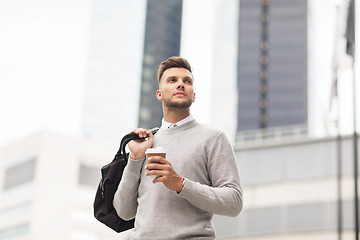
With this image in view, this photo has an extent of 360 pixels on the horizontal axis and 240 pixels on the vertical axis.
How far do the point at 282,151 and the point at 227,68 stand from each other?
9132cm

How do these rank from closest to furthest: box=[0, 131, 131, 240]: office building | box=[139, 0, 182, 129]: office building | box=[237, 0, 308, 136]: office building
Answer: box=[0, 131, 131, 240]: office building, box=[237, 0, 308, 136]: office building, box=[139, 0, 182, 129]: office building

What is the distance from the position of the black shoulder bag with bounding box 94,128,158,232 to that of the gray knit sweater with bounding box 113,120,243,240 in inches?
2.8

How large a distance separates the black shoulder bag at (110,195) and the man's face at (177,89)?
0.76 feet

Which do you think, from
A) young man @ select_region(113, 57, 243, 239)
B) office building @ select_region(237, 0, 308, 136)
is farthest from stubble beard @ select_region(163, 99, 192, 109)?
office building @ select_region(237, 0, 308, 136)

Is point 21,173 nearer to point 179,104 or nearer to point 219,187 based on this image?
point 179,104

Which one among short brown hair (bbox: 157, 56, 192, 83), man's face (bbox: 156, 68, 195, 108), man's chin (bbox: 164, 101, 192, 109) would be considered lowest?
man's chin (bbox: 164, 101, 192, 109)

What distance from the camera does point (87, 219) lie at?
8662 cm

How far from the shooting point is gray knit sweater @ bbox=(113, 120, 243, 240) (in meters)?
3.07

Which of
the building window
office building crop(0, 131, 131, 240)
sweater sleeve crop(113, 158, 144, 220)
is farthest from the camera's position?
the building window

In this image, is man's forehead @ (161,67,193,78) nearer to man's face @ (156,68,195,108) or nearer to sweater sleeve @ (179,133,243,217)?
man's face @ (156,68,195,108)

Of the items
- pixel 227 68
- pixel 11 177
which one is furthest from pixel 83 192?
pixel 227 68

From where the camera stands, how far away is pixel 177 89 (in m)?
3.40

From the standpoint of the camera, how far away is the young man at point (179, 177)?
3.04 m

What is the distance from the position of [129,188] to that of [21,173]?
88.0 metres
